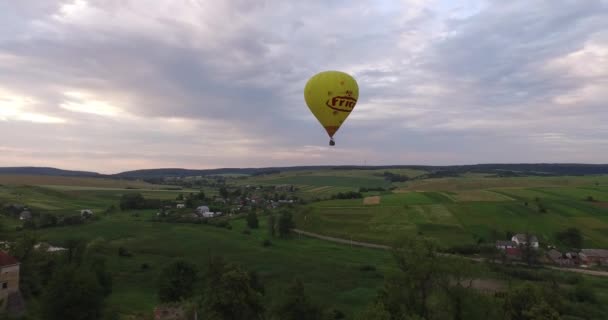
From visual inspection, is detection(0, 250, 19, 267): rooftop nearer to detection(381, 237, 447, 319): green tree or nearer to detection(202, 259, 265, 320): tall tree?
detection(202, 259, 265, 320): tall tree

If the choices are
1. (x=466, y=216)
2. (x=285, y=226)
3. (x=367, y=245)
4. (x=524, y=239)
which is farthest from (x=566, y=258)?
(x=285, y=226)

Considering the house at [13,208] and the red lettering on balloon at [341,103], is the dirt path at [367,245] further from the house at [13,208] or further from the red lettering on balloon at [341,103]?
the house at [13,208]

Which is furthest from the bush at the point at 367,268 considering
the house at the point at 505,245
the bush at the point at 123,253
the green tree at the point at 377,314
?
the bush at the point at 123,253

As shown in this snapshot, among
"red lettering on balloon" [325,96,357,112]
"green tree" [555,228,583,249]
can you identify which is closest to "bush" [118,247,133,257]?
"red lettering on balloon" [325,96,357,112]

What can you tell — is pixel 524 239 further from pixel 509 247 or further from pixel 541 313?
pixel 541 313

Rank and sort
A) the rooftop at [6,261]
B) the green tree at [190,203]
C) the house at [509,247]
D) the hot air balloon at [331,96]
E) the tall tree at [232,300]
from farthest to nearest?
the green tree at [190,203] → the house at [509,247] → the hot air balloon at [331,96] → the rooftop at [6,261] → the tall tree at [232,300]

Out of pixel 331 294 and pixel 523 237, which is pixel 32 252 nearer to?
pixel 331 294
